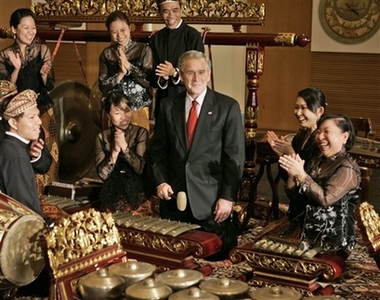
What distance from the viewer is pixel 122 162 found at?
179 inches

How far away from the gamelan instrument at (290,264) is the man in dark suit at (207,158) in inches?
18.5

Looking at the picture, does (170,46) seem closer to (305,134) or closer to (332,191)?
(305,134)

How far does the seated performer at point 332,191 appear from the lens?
143 inches

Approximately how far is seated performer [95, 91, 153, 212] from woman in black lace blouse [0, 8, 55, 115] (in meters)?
0.63

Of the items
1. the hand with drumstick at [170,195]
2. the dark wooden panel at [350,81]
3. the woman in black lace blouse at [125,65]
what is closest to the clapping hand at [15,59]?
the woman in black lace blouse at [125,65]

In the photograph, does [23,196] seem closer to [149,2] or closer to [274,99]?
[149,2]

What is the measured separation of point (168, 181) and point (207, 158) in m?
0.26

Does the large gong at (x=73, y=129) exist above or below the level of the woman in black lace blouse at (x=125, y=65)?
below

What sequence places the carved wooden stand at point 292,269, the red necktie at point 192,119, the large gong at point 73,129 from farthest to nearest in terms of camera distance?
the large gong at point 73,129
the red necktie at point 192,119
the carved wooden stand at point 292,269

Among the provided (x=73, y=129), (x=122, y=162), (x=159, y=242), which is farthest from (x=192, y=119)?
(x=73, y=129)

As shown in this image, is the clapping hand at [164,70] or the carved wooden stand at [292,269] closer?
the carved wooden stand at [292,269]

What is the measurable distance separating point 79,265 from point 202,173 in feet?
4.71

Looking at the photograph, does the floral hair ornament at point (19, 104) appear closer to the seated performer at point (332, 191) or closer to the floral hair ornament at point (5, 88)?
the floral hair ornament at point (5, 88)

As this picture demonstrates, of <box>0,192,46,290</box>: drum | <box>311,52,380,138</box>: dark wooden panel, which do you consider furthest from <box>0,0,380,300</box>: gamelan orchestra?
<box>311,52,380,138</box>: dark wooden panel
